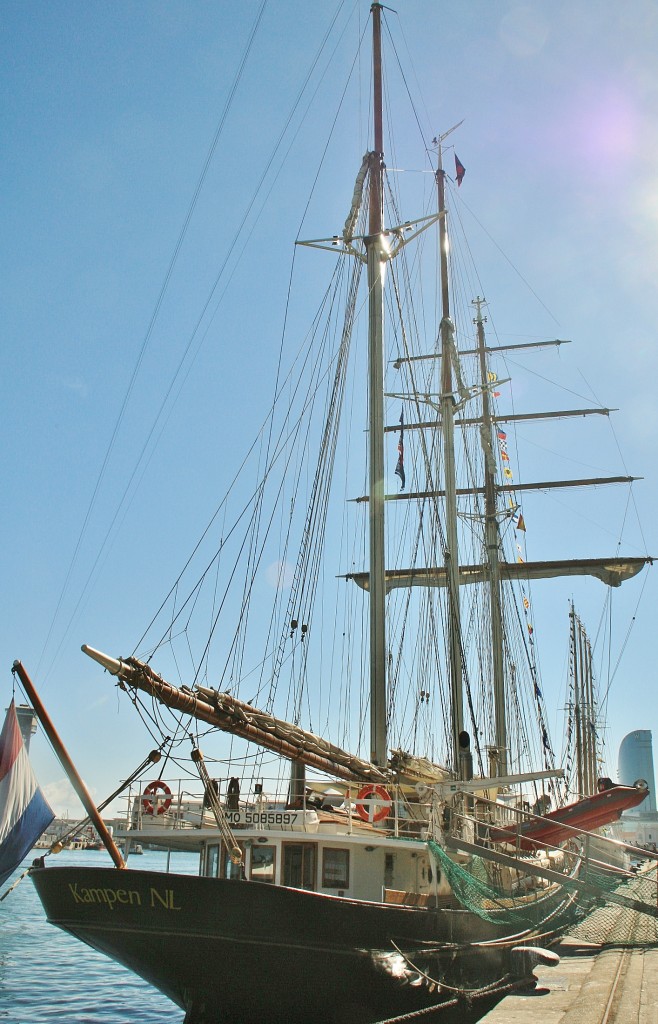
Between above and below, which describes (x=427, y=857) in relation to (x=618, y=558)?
below

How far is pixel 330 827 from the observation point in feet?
56.9

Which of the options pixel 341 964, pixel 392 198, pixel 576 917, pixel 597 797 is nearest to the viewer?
pixel 341 964

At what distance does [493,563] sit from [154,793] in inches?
1357

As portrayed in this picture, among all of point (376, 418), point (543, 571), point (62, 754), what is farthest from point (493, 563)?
point (62, 754)

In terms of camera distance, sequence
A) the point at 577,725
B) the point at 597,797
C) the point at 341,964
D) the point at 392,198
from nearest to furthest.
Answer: the point at 341,964 → the point at 597,797 → the point at 392,198 → the point at 577,725

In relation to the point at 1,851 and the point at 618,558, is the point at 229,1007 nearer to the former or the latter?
the point at 1,851

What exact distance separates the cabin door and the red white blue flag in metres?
4.87

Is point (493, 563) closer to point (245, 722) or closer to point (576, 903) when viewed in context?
point (576, 903)

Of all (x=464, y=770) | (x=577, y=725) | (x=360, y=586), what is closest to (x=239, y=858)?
(x=464, y=770)

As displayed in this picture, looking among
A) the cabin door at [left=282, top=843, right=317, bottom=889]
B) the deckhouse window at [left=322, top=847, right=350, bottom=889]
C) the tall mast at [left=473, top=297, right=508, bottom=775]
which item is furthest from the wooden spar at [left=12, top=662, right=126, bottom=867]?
the tall mast at [left=473, top=297, right=508, bottom=775]

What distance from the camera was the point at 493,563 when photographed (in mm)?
49281

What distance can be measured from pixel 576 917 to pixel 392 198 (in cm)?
2390

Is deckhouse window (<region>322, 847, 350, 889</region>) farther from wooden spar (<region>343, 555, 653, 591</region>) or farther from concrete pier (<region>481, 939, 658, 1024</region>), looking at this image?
wooden spar (<region>343, 555, 653, 591</region>)

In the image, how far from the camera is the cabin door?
17109mm
